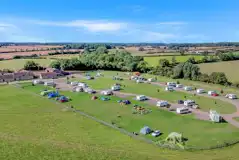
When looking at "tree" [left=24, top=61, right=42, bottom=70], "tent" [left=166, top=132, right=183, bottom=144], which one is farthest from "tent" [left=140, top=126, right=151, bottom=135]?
"tree" [left=24, top=61, right=42, bottom=70]

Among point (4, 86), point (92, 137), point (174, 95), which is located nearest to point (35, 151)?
point (92, 137)

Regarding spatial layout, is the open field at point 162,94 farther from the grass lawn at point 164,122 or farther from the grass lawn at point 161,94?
the grass lawn at point 164,122

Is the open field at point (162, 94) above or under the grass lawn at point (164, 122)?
above

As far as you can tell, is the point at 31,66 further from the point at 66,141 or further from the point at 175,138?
the point at 175,138

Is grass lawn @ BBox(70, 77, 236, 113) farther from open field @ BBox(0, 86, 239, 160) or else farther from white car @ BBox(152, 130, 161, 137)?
open field @ BBox(0, 86, 239, 160)

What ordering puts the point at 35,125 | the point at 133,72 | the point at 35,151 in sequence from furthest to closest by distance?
the point at 133,72
the point at 35,125
the point at 35,151

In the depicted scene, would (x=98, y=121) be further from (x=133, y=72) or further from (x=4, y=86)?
(x=133, y=72)

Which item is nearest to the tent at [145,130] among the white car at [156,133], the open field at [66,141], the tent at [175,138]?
the white car at [156,133]
